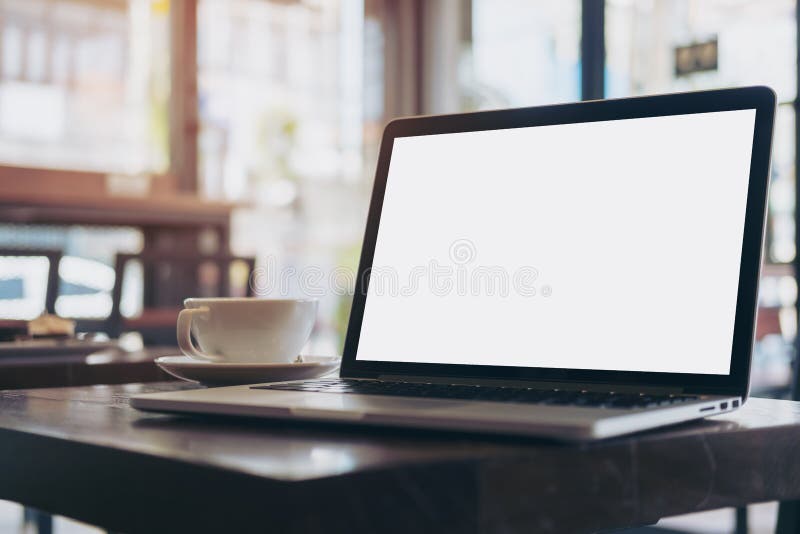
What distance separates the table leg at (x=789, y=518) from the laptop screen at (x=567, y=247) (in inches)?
23.3

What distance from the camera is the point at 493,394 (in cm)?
56

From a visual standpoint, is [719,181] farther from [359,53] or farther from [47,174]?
[359,53]

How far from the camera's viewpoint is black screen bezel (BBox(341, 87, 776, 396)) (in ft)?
2.00

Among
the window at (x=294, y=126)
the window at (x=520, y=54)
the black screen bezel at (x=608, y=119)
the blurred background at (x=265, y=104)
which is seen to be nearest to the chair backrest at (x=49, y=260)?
the blurred background at (x=265, y=104)

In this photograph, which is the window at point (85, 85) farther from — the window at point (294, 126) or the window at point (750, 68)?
the window at point (750, 68)

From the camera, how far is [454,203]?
77 cm

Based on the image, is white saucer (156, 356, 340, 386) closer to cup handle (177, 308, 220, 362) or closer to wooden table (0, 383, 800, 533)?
cup handle (177, 308, 220, 362)

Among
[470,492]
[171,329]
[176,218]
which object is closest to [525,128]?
[470,492]

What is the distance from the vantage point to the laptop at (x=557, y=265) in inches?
23.8

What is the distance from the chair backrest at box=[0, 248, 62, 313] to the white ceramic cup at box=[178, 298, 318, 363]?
1449 mm

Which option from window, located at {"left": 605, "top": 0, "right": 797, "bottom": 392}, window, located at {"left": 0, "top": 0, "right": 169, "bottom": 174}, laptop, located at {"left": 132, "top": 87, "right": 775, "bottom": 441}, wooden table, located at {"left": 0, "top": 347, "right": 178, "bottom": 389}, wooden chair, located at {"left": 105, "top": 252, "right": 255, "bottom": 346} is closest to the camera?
laptop, located at {"left": 132, "top": 87, "right": 775, "bottom": 441}

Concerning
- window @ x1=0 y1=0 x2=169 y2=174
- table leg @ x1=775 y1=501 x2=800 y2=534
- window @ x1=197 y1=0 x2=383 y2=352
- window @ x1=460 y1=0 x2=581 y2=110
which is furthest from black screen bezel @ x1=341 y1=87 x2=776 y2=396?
window @ x1=197 y1=0 x2=383 y2=352

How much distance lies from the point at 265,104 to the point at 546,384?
14.8 ft

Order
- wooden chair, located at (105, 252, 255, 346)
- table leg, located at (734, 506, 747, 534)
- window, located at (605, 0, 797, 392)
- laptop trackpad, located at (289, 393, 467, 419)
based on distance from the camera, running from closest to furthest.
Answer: laptop trackpad, located at (289, 393, 467, 419), table leg, located at (734, 506, 747, 534), wooden chair, located at (105, 252, 255, 346), window, located at (605, 0, 797, 392)
